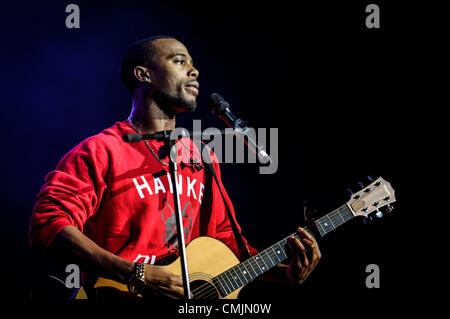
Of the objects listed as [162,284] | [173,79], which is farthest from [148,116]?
[162,284]

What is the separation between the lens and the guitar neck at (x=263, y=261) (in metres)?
2.24

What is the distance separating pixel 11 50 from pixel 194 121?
1.72 metres

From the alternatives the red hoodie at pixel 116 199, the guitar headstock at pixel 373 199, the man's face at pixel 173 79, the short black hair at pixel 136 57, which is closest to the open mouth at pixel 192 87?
the man's face at pixel 173 79

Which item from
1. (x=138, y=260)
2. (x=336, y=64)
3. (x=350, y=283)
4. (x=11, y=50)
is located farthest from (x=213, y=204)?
(x=11, y=50)

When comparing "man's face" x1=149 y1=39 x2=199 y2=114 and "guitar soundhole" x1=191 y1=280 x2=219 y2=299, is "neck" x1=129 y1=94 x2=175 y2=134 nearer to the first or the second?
"man's face" x1=149 y1=39 x2=199 y2=114

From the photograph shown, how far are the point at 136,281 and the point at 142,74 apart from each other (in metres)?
1.56

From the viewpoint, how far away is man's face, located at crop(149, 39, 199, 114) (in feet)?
8.85

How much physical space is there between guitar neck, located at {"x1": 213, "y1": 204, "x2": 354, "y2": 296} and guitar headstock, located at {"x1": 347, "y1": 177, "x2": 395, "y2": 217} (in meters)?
0.06

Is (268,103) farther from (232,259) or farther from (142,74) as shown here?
(232,259)

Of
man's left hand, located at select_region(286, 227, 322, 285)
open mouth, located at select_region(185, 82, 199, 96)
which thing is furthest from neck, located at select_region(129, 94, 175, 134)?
man's left hand, located at select_region(286, 227, 322, 285)

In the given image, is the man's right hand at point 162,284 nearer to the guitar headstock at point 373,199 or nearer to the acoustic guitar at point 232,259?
the acoustic guitar at point 232,259

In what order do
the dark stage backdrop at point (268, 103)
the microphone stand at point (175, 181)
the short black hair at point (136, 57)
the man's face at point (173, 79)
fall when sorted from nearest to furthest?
the microphone stand at point (175, 181) → the man's face at point (173, 79) → the short black hair at point (136, 57) → the dark stage backdrop at point (268, 103)

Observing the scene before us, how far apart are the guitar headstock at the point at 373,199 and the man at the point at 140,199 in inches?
17.0
